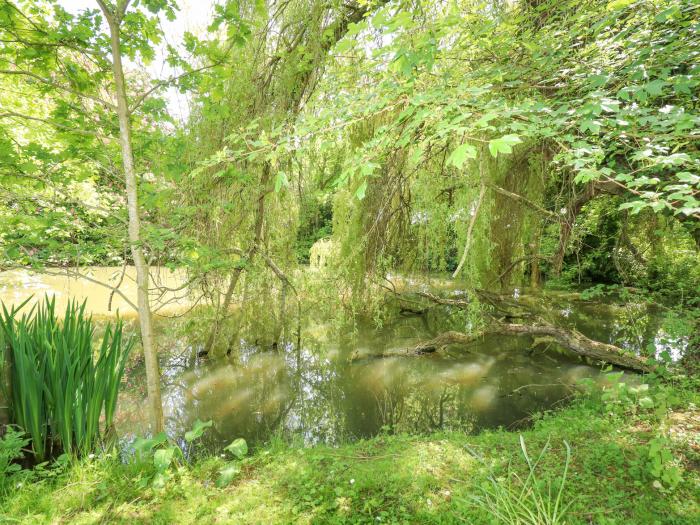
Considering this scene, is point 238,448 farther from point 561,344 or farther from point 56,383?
point 561,344

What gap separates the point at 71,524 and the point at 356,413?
2.34 m

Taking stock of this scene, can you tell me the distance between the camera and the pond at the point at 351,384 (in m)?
3.14

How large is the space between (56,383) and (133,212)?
92 centimetres

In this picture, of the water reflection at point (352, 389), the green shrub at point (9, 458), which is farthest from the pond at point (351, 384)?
the green shrub at point (9, 458)

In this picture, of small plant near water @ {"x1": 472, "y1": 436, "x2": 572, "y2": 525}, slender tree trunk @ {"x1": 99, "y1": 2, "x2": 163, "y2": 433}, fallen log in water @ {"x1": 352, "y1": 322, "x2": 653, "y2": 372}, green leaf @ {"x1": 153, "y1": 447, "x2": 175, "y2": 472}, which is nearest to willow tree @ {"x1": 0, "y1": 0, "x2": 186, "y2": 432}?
slender tree trunk @ {"x1": 99, "y1": 2, "x2": 163, "y2": 433}

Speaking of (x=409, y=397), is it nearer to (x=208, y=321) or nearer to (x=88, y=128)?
(x=208, y=321)

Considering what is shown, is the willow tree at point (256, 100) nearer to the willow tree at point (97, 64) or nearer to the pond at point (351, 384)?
the willow tree at point (97, 64)

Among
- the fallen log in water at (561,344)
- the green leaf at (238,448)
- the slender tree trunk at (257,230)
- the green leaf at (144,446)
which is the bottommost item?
the fallen log in water at (561,344)

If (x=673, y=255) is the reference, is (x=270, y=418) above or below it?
below

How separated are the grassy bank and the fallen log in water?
1.36 metres

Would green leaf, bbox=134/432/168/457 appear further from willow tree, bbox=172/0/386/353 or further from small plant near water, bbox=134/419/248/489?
willow tree, bbox=172/0/386/353

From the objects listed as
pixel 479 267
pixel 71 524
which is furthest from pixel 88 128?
pixel 479 267

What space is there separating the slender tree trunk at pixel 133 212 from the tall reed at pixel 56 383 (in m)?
0.20

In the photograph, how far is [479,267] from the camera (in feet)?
13.7
